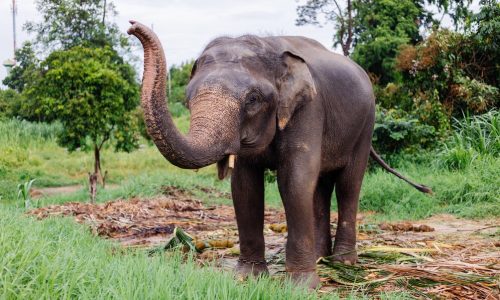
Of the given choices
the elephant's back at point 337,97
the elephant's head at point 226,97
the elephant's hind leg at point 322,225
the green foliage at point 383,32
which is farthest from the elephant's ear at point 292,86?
the green foliage at point 383,32

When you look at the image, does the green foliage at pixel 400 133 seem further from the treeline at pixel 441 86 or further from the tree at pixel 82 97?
the tree at pixel 82 97

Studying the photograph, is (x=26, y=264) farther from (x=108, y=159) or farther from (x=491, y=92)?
(x=108, y=159)

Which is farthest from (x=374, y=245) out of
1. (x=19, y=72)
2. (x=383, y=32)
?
(x=19, y=72)

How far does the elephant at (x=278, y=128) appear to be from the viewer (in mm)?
3409

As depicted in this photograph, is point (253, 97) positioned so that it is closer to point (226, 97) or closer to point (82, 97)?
point (226, 97)

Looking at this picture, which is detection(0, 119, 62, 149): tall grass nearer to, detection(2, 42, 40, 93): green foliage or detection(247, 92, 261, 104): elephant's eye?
detection(2, 42, 40, 93): green foliage

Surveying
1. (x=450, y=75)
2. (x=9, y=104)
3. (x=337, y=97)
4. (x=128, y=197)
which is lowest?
(x=128, y=197)

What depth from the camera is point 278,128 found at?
4.07m

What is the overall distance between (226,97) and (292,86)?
578mm

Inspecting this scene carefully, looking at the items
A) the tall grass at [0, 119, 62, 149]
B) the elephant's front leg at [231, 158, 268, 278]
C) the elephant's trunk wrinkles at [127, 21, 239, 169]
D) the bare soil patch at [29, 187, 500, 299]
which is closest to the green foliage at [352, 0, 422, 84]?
the tall grass at [0, 119, 62, 149]

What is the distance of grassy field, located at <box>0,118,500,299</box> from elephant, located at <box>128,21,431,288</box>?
0.55m

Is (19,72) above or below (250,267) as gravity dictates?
above

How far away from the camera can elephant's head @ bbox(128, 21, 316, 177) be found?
3.33 metres

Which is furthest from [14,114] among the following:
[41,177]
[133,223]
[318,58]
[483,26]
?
[318,58]
